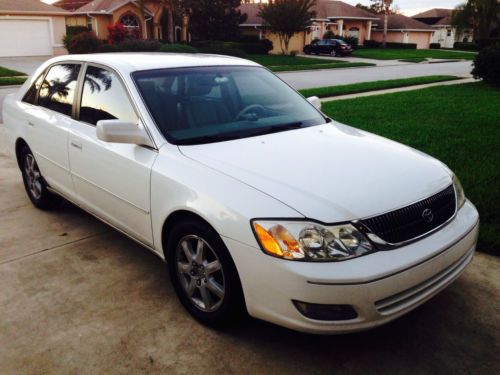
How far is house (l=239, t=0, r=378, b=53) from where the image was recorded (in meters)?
46.3

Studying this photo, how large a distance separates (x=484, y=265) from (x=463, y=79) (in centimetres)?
Answer: 1759

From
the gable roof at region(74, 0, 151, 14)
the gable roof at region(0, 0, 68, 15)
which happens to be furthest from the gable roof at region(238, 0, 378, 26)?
the gable roof at region(0, 0, 68, 15)

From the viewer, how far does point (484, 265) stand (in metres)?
3.84

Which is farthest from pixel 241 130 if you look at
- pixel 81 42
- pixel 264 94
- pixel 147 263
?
pixel 81 42

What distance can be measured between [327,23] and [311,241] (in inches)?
2154

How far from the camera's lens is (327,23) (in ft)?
175

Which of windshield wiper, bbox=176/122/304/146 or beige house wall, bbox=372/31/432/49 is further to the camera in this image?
beige house wall, bbox=372/31/432/49

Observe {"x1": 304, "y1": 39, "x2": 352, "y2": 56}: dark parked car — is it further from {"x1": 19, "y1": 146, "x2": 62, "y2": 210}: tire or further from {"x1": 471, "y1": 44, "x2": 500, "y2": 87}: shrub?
{"x1": 19, "y1": 146, "x2": 62, "y2": 210}: tire

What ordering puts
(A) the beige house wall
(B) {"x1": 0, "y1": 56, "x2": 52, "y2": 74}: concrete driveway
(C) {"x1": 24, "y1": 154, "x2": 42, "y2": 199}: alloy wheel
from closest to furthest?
1. (C) {"x1": 24, "y1": 154, "x2": 42, "y2": 199}: alloy wheel
2. (B) {"x1": 0, "y1": 56, "x2": 52, "y2": 74}: concrete driveway
3. (A) the beige house wall

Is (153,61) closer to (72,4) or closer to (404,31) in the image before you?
(72,4)

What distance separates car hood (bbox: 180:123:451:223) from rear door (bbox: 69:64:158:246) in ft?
1.47

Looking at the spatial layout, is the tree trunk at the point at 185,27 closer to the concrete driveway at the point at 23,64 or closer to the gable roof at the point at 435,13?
the concrete driveway at the point at 23,64

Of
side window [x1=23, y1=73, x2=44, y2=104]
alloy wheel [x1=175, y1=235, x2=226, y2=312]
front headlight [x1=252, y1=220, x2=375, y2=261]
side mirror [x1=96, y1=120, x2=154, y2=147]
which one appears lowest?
alloy wheel [x1=175, y1=235, x2=226, y2=312]

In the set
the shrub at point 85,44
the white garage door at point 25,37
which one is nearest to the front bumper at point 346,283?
the shrub at point 85,44
